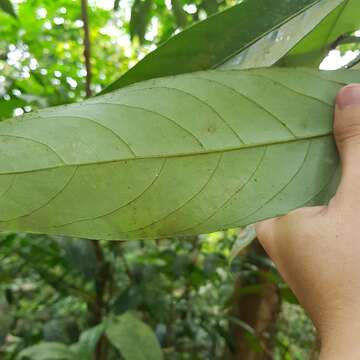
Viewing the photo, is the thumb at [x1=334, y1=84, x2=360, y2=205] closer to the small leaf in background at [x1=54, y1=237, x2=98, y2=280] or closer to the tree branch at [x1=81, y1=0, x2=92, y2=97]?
the tree branch at [x1=81, y1=0, x2=92, y2=97]

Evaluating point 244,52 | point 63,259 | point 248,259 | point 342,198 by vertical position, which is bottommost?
point 248,259

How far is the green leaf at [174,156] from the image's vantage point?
0.29m

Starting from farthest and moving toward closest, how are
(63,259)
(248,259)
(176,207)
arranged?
1. (248,259)
2. (63,259)
3. (176,207)

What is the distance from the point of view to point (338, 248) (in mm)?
369

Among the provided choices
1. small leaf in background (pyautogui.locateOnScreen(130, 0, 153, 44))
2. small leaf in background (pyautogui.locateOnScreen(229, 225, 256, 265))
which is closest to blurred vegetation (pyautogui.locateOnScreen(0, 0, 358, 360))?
small leaf in background (pyautogui.locateOnScreen(130, 0, 153, 44))

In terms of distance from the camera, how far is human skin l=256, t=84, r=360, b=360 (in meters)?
0.36

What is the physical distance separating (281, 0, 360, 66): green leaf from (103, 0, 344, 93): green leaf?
12mm

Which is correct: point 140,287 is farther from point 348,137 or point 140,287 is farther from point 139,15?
point 348,137

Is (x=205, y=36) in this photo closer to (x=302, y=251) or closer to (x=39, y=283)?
(x=302, y=251)

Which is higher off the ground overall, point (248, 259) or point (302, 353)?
point (248, 259)

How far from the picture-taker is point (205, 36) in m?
0.35

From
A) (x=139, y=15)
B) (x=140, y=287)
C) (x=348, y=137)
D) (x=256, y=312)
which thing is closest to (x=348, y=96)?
(x=348, y=137)

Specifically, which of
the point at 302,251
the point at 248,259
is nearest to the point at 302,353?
the point at 248,259

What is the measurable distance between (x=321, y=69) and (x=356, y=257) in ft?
0.41
